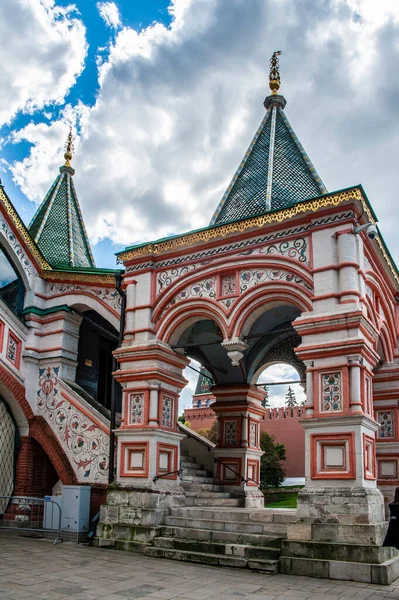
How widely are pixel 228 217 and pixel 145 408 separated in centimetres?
394

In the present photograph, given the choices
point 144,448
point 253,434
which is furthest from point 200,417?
point 144,448

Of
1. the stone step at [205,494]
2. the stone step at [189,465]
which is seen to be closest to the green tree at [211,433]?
the stone step at [189,465]

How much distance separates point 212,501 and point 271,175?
246 inches

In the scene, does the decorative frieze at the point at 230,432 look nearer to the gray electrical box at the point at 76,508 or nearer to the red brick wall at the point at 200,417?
the gray electrical box at the point at 76,508

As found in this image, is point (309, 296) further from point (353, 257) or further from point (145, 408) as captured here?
point (145, 408)

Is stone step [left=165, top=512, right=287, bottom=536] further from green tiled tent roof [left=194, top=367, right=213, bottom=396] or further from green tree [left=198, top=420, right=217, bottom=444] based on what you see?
green tree [left=198, top=420, right=217, bottom=444]

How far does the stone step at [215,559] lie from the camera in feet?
23.7

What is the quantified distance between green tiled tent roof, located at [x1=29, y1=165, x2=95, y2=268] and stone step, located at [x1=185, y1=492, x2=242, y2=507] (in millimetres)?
6174

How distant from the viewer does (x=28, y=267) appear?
40.1 ft

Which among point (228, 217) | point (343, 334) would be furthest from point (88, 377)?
point (343, 334)

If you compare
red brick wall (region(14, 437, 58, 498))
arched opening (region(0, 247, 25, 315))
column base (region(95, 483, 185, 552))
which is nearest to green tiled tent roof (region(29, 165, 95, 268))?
arched opening (region(0, 247, 25, 315))

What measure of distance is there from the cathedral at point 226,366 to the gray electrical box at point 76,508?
1.56 ft

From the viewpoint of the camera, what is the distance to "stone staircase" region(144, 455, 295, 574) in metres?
7.48

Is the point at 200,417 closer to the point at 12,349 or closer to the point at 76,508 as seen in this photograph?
the point at 12,349
